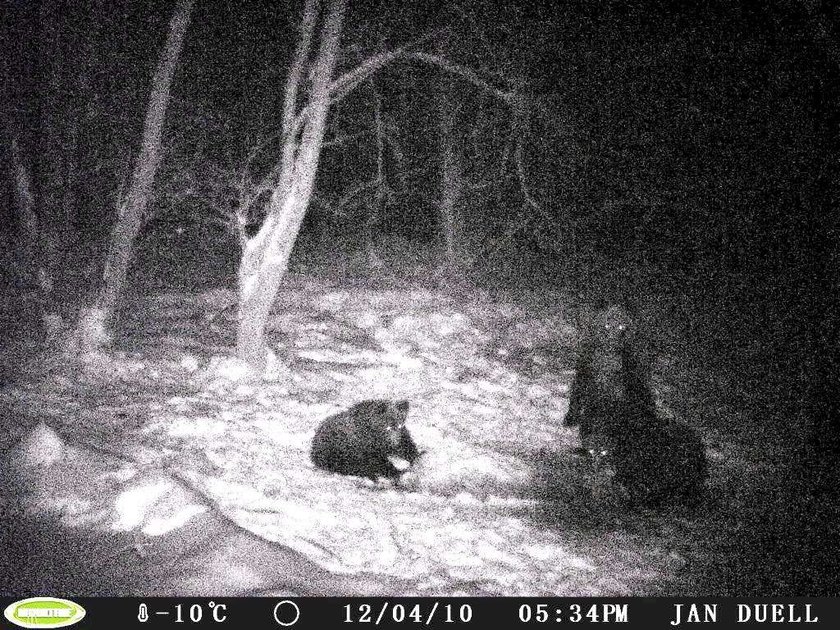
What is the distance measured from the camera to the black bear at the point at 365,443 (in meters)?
5.89

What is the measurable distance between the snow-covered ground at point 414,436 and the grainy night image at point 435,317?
0.13ft

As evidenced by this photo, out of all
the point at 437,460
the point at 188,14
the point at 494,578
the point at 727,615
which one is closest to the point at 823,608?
the point at 727,615

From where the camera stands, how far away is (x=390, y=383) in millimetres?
8398

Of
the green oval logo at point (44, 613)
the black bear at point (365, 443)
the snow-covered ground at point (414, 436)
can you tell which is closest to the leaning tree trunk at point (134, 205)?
the snow-covered ground at point (414, 436)

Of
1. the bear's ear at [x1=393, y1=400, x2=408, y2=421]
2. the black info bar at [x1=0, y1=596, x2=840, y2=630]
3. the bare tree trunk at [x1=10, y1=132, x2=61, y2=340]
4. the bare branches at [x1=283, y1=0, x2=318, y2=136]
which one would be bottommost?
the black info bar at [x1=0, y1=596, x2=840, y2=630]

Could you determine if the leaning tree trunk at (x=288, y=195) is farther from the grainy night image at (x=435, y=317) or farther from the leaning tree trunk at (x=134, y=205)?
the leaning tree trunk at (x=134, y=205)

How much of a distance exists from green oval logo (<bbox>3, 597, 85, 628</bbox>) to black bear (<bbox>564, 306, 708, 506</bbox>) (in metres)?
4.58

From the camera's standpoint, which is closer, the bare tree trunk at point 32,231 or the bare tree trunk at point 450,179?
the bare tree trunk at point 32,231

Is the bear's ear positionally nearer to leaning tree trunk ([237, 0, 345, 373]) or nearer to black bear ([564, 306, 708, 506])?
black bear ([564, 306, 708, 506])

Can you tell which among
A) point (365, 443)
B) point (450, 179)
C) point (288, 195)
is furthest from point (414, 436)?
point (450, 179)

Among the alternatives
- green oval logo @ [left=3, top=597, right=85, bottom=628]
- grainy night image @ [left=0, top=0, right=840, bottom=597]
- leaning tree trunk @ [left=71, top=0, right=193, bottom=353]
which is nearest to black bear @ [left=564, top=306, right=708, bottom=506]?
grainy night image @ [left=0, top=0, right=840, bottom=597]

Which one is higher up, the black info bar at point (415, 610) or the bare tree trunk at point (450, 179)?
the bare tree trunk at point (450, 179)

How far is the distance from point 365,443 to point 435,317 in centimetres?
556

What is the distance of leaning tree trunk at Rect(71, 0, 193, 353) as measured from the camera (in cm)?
801
